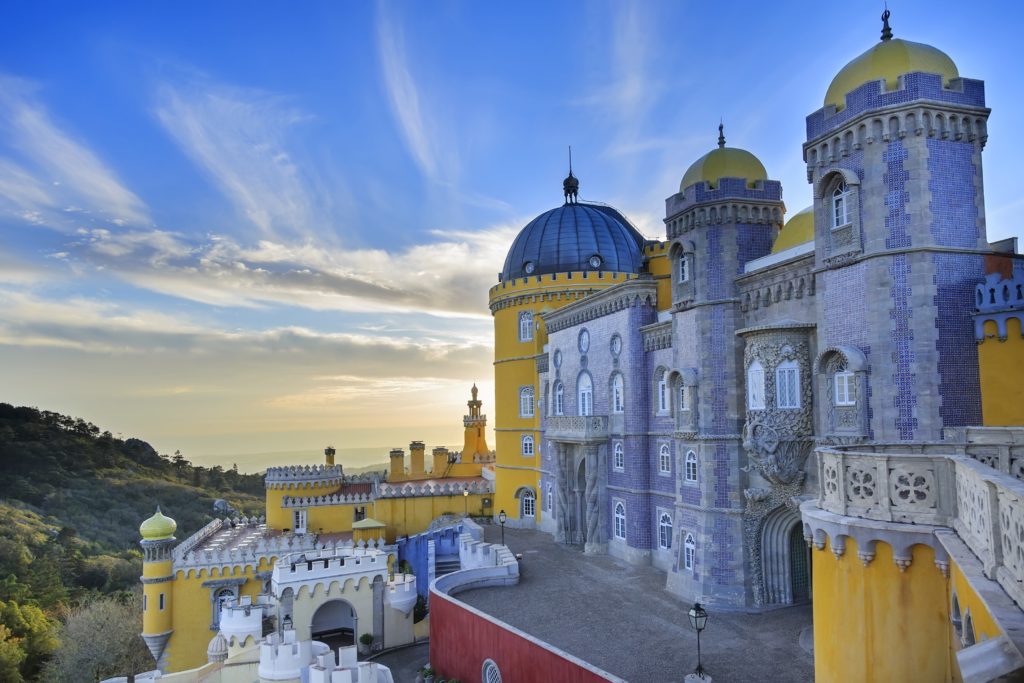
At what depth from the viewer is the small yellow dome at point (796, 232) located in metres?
19.7

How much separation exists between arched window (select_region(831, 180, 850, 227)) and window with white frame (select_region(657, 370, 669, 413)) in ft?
28.9

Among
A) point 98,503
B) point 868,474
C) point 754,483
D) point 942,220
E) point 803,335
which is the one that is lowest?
point 98,503

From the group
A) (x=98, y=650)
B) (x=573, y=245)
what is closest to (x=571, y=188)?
(x=573, y=245)

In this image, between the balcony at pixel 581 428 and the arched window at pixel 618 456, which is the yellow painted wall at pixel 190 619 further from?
the arched window at pixel 618 456

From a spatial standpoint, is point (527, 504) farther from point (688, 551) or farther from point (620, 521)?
point (688, 551)

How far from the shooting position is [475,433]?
50219 mm

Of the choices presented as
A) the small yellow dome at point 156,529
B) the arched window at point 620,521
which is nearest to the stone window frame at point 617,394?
the arched window at point 620,521

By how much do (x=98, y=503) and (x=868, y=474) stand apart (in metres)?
75.3

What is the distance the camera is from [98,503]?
68062 mm

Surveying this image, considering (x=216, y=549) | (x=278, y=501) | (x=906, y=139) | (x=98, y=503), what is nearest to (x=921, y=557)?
(x=906, y=139)

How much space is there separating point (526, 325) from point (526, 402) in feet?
12.8

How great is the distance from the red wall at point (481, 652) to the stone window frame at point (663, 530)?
7992mm

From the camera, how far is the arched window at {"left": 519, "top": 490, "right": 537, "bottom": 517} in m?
35.4

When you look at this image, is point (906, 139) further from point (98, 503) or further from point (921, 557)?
point (98, 503)
